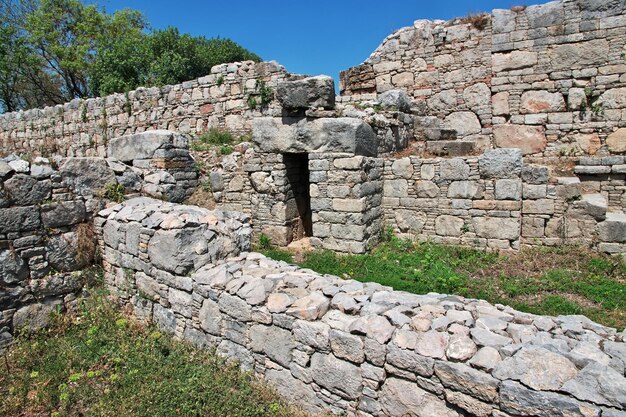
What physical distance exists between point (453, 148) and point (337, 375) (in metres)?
6.24

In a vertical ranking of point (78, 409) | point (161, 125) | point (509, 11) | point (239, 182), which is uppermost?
point (509, 11)

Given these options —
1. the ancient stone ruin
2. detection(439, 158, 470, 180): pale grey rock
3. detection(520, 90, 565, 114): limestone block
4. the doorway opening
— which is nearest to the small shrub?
the ancient stone ruin

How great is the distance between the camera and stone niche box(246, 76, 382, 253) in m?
7.43

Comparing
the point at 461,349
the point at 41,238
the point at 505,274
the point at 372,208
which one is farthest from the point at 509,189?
the point at 41,238

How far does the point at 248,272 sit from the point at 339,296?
1291 millimetres

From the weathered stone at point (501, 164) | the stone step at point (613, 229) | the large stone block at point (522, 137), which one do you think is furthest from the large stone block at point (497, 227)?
the large stone block at point (522, 137)

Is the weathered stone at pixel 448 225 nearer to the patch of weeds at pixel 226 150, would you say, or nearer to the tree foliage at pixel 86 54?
the patch of weeds at pixel 226 150

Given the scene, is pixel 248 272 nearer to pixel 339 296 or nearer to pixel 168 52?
pixel 339 296

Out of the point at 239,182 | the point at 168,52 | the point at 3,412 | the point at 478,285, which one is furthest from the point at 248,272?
the point at 168,52

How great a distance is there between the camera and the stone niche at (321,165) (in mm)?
7434

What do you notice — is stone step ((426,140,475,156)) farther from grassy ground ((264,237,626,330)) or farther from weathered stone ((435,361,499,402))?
weathered stone ((435,361,499,402))

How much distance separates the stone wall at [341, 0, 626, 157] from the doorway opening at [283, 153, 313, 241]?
296 cm

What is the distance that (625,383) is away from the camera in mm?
2562

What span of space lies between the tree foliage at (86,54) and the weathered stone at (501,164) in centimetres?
1539
